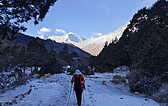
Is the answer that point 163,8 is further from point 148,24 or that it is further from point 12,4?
point 12,4

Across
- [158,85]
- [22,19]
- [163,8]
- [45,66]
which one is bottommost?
[158,85]

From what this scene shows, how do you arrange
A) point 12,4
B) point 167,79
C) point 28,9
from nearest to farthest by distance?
point 12,4
point 28,9
point 167,79

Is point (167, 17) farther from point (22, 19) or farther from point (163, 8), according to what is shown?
point (22, 19)

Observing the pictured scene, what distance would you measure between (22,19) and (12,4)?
0.85 m

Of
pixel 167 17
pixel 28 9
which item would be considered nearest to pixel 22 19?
pixel 28 9

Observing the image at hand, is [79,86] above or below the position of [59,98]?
above

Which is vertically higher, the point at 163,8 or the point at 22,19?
the point at 163,8

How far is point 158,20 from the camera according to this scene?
2497 centimetres

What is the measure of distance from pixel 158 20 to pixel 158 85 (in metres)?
21.7

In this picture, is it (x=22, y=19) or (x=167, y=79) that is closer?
(x=22, y=19)

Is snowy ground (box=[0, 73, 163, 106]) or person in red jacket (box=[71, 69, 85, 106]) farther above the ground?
person in red jacket (box=[71, 69, 85, 106])

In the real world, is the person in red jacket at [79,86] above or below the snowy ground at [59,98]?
above

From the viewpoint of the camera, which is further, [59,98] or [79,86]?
[59,98]

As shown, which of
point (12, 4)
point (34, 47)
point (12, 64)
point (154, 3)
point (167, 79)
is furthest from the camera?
point (12, 64)
